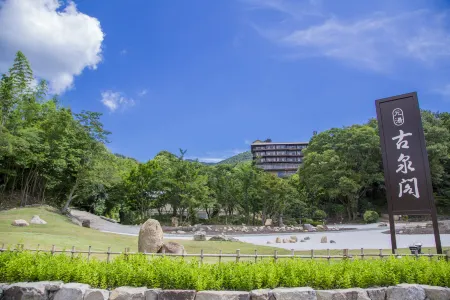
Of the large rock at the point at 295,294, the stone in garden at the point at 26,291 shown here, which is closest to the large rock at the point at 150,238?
Result: the stone in garden at the point at 26,291

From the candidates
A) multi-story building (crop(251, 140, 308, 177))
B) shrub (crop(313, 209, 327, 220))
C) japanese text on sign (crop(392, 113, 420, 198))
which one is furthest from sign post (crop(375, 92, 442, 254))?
multi-story building (crop(251, 140, 308, 177))

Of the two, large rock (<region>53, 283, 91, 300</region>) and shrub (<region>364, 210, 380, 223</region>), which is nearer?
large rock (<region>53, 283, 91, 300</region>)

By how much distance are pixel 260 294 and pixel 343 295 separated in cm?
128

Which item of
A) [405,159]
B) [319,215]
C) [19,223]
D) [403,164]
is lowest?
[319,215]

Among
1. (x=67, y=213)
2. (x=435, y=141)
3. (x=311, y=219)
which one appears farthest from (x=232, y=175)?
(x=435, y=141)

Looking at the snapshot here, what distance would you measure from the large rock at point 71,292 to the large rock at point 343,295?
3.50m

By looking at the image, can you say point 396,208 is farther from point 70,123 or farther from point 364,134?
point 364,134

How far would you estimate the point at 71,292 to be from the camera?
4559mm

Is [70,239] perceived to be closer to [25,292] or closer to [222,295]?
[25,292]

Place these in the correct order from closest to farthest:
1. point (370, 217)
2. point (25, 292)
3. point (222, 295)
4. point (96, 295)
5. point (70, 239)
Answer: point (222, 295), point (96, 295), point (25, 292), point (70, 239), point (370, 217)

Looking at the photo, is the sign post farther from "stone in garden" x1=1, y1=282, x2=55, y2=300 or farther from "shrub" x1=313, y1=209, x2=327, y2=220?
"shrub" x1=313, y1=209, x2=327, y2=220

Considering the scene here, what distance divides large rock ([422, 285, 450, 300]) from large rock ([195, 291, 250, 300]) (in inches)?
114

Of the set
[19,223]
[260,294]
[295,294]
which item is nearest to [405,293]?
[295,294]

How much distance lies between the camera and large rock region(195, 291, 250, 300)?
4364 mm
